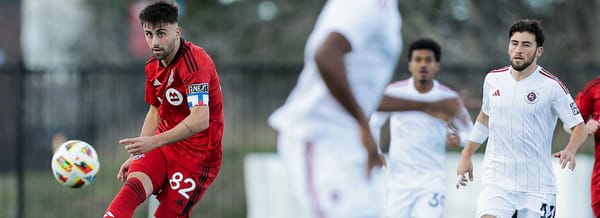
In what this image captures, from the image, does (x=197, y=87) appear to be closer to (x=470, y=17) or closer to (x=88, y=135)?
(x=88, y=135)

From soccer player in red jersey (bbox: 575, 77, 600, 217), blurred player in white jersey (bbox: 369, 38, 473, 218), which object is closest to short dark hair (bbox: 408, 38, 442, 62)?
blurred player in white jersey (bbox: 369, 38, 473, 218)

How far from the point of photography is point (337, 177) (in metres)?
5.40

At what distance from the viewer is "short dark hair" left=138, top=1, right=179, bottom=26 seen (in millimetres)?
7457

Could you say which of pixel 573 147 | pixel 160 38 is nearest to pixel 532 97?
pixel 573 147

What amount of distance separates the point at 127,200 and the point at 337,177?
264 centimetres

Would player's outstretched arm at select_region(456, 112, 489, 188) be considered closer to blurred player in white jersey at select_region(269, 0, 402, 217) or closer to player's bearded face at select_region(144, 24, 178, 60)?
player's bearded face at select_region(144, 24, 178, 60)

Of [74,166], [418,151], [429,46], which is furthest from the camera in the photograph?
[429,46]

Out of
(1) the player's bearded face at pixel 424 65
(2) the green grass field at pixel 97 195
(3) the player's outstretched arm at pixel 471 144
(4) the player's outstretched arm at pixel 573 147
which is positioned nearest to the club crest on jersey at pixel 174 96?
(3) the player's outstretched arm at pixel 471 144

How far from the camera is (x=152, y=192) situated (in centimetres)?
792

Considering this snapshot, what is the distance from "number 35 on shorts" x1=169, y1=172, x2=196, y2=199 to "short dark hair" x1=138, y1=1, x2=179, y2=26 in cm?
114

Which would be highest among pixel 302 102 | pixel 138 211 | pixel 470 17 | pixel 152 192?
pixel 470 17

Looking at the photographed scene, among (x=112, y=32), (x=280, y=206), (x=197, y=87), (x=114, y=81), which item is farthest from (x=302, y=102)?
(x=112, y=32)

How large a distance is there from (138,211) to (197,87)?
379 inches

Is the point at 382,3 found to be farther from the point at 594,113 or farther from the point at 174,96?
the point at 594,113
